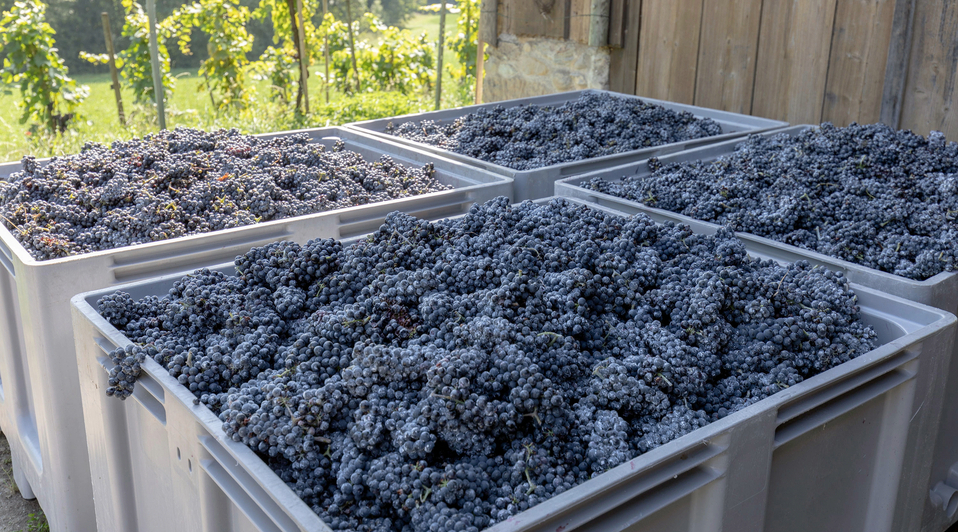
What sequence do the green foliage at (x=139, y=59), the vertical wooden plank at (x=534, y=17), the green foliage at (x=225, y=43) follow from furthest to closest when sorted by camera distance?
1. the green foliage at (x=225, y=43)
2. the green foliage at (x=139, y=59)
3. the vertical wooden plank at (x=534, y=17)

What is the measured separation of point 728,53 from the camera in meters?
3.84

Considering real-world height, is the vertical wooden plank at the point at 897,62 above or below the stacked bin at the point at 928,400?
above

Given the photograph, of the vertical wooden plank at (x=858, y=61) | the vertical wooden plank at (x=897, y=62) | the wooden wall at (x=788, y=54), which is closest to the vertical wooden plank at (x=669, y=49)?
the wooden wall at (x=788, y=54)

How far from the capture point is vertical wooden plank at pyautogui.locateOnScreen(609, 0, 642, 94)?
425 centimetres

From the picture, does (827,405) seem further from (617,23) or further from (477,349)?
(617,23)

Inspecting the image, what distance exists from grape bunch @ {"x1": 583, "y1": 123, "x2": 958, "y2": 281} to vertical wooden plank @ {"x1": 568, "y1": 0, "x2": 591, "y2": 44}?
1.89 metres

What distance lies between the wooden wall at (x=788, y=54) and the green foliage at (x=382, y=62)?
14.7 feet

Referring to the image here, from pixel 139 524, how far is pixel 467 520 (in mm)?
898

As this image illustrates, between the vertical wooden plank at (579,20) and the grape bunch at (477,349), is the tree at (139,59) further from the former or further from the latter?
the grape bunch at (477,349)

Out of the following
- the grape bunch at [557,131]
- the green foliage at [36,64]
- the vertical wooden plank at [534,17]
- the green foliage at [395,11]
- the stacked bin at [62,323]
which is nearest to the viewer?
the stacked bin at [62,323]

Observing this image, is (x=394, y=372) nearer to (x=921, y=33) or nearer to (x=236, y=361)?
(x=236, y=361)

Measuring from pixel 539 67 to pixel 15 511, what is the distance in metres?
3.66

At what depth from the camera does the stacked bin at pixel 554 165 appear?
99.3 inches

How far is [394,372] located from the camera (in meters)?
1.20
